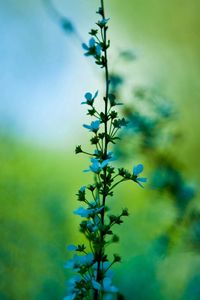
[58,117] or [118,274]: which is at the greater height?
[58,117]

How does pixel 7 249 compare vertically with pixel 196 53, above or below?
below

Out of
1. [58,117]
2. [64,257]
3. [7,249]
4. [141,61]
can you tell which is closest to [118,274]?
[64,257]

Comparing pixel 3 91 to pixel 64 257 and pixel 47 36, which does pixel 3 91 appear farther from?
pixel 64 257

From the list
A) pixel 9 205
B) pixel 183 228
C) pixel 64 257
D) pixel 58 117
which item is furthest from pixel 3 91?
pixel 183 228

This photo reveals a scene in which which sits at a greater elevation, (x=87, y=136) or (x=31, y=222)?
(x=87, y=136)

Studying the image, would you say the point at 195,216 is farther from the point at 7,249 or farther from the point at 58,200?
the point at 7,249

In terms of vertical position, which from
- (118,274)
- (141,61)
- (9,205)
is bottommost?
(118,274)
